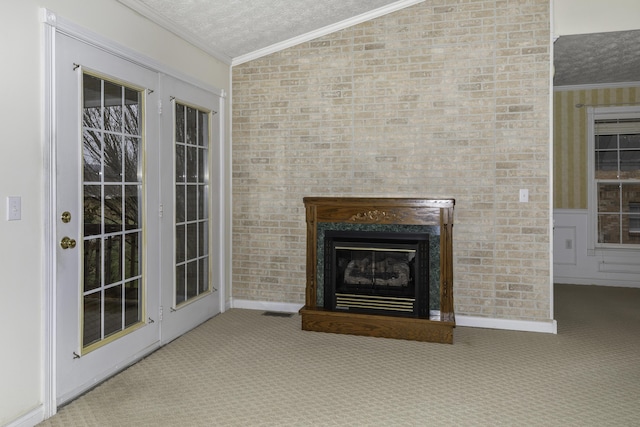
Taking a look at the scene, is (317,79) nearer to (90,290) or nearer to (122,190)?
(122,190)

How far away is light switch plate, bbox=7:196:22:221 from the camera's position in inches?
91.0

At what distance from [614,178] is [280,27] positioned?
470 centimetres

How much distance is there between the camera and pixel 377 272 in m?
4.02

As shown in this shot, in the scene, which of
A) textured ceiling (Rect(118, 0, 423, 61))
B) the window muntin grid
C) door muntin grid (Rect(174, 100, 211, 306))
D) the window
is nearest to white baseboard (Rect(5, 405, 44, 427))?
door muntin grid (Rect(174, 100, 211, 306))

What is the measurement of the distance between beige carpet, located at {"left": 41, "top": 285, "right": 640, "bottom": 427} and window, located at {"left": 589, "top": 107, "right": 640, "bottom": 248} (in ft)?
7.37

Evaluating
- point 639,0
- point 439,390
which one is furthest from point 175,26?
point 639,0

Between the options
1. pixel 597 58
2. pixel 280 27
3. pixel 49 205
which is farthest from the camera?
pixel 597 58

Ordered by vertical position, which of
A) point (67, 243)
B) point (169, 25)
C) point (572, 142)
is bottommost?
point (67, 243)

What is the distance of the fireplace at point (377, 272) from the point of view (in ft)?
12.8

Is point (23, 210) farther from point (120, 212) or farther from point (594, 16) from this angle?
point (594, 16)

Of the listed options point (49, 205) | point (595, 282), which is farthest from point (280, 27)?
point (595, 282)

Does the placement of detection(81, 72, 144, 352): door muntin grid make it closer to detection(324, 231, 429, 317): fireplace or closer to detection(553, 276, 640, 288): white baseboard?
detection(324, 231, 429, 317): fireplace

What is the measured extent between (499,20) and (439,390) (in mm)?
3099

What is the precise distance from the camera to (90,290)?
2.90 m
